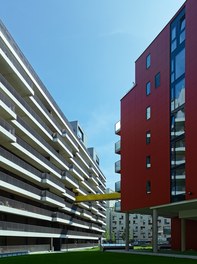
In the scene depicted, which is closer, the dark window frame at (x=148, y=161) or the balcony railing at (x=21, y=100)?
the dark window frame at (x=148, y=161)

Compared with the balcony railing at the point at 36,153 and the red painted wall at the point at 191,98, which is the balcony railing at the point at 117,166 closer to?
the balcony railing at the point at 36,153

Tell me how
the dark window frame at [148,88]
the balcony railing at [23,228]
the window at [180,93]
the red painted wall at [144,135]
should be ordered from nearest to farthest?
the window at [180,93]
the red painted wall at [144,135]
the dark window frame at [148,88]
the balcony railing at [23,228]

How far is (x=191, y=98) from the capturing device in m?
33.3

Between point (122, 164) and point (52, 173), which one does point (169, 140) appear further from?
point (52, 173)

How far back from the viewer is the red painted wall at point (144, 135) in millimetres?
37469

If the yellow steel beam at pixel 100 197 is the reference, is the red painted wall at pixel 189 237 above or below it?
below

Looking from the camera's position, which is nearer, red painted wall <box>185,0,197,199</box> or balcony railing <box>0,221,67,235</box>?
red painted wall <box>185,0,197,199</box>

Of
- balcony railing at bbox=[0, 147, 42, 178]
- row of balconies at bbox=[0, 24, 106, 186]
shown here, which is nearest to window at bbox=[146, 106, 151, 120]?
row of balconies at bbox=[0, 24, 106, 186]

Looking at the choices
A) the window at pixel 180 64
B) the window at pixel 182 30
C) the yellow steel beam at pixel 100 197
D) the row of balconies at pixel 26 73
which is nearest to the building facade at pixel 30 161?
the row of balconies at pixel 26 73

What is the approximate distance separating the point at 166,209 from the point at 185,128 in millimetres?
9067

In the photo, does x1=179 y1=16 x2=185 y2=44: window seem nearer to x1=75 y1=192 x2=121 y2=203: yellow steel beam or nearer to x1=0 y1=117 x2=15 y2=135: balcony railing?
x1=0 y1=117 x2=15 y2=135: balcony railing

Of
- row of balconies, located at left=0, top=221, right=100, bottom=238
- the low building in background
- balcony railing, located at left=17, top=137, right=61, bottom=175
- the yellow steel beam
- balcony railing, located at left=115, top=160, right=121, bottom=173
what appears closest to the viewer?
row of balconies, located at left=0, top=221, right=100, bottom=238

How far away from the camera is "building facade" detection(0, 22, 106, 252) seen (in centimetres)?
4184

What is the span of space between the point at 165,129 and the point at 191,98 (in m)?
5.03
